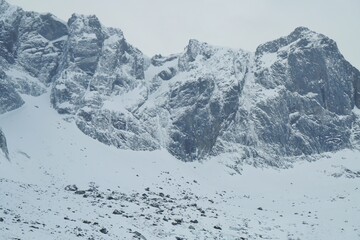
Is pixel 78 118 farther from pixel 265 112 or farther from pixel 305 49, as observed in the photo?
pixel 305 49

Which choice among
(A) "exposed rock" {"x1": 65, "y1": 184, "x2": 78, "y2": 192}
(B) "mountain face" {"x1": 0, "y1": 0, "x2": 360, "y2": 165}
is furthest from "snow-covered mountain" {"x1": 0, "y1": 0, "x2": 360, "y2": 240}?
(A) "exposed rock" {"x1": 65, "y1": 184, "x2": 78, "y2": 192}

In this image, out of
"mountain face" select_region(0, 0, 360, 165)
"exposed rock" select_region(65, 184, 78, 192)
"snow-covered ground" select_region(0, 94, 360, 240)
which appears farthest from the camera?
"mountain face" select_region(0, 0, 360, 165)

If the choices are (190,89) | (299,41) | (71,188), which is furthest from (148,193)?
(299,41)

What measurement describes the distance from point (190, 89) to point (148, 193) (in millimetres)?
57552

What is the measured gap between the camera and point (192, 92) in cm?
12381

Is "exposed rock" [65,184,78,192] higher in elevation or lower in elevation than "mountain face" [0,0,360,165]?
lower

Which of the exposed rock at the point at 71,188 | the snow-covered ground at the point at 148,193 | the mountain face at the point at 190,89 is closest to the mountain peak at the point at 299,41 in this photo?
the mountain face at the point at 190,89

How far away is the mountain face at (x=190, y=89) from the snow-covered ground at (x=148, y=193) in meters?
6.50

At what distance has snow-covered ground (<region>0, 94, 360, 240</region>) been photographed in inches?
1459

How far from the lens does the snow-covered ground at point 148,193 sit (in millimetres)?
37062

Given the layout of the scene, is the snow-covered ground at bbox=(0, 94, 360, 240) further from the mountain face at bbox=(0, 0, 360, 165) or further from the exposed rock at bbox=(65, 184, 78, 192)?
the mountain face at bbox=(0, 0, 360, 165)

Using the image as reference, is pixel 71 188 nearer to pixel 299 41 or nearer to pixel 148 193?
pixel 148 193

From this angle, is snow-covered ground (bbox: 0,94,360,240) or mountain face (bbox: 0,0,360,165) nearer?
snow-covered ground (bbox: 0,94,360,240)

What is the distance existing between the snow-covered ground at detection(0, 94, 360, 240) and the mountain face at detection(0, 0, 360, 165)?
650 centimetres
